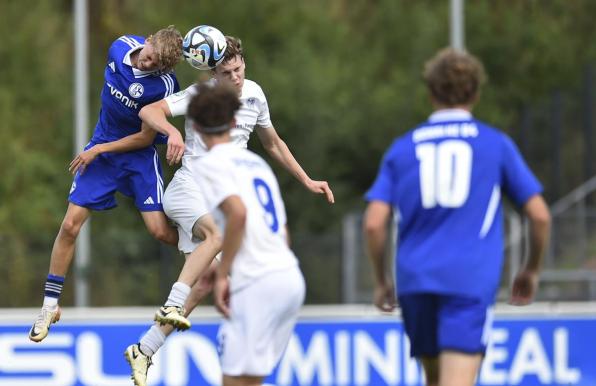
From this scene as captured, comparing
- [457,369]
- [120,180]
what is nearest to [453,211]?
[457,369]

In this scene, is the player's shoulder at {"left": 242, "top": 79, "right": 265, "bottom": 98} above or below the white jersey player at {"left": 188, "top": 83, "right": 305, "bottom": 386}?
above

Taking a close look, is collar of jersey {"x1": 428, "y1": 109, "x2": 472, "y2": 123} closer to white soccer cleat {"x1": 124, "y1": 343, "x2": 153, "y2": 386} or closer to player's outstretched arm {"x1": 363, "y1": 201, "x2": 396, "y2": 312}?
player's outstretched arm {"x1": 363, "y1": 201, "x2": 396, "y2": 312}

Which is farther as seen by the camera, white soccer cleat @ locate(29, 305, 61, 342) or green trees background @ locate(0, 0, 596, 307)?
green trees background @ locate(0, 0, 596, 307)

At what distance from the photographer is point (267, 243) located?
7.33 meters

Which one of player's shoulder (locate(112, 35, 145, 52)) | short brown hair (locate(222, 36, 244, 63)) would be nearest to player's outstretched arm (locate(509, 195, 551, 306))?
short brown hair (locate(222, 36, 244, 63))

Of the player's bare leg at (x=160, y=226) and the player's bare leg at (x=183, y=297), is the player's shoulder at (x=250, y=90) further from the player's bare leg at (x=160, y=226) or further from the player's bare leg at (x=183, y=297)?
the player's bare leg at (x=160, y=226)

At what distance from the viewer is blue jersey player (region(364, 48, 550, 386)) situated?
22.9ft

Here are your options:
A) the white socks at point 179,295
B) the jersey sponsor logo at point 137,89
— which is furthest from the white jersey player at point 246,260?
the jersey sponsor logo at point 137,89

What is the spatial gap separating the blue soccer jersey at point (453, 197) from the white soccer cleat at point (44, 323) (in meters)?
3.83

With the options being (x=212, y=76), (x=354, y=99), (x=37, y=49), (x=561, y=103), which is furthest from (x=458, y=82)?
(x=37, y=49)

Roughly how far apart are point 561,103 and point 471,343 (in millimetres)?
20322

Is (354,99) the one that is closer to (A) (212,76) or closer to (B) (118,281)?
(B) (118,281)

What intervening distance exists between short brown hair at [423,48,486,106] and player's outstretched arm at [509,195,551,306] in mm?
624

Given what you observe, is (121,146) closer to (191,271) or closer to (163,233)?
(163,233)
